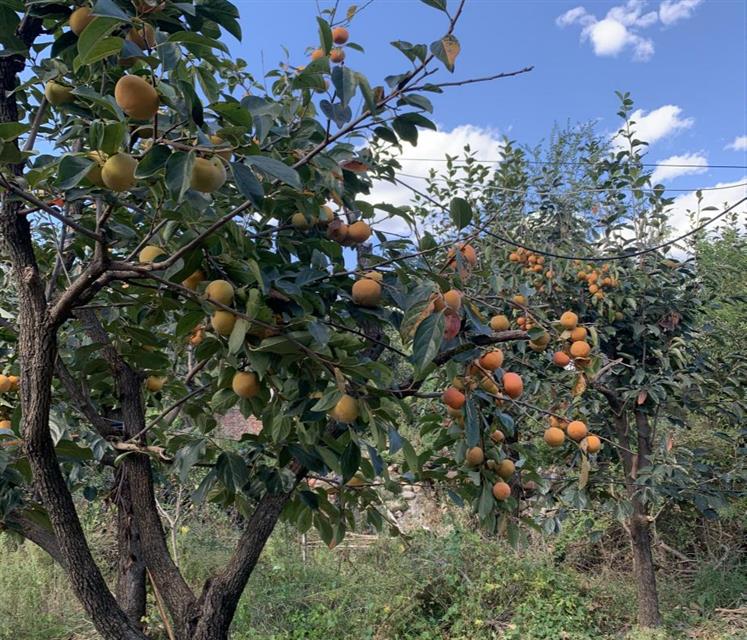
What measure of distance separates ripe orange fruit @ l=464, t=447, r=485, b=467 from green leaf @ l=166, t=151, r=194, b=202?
856mm

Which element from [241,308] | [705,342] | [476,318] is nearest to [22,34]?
[241,308]

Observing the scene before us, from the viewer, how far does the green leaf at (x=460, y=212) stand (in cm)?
90

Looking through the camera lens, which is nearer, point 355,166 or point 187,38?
point 187,38

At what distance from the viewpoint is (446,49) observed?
2.58 ft

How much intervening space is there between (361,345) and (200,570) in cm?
334

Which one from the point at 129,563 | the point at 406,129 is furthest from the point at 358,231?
the point at 129,563

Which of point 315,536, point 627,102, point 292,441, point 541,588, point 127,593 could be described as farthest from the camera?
point 315,536

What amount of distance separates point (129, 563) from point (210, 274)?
0.96 metres

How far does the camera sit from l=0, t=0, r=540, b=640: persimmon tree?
2.30ft

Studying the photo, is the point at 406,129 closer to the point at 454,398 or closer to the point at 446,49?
the point at 446,49

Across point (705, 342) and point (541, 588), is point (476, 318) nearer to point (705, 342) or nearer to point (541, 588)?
point (541, 588)

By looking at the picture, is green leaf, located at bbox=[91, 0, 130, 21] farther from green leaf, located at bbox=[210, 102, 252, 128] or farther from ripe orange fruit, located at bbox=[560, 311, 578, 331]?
ripe orange fruit, located at bbox=[560, 311, 578, 331]

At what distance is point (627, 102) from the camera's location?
3.01m

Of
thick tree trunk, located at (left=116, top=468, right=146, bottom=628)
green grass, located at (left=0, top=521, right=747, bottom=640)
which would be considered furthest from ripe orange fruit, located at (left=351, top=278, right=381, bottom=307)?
green grass, located at (left=0, top=521, right=747, bottom=640)
